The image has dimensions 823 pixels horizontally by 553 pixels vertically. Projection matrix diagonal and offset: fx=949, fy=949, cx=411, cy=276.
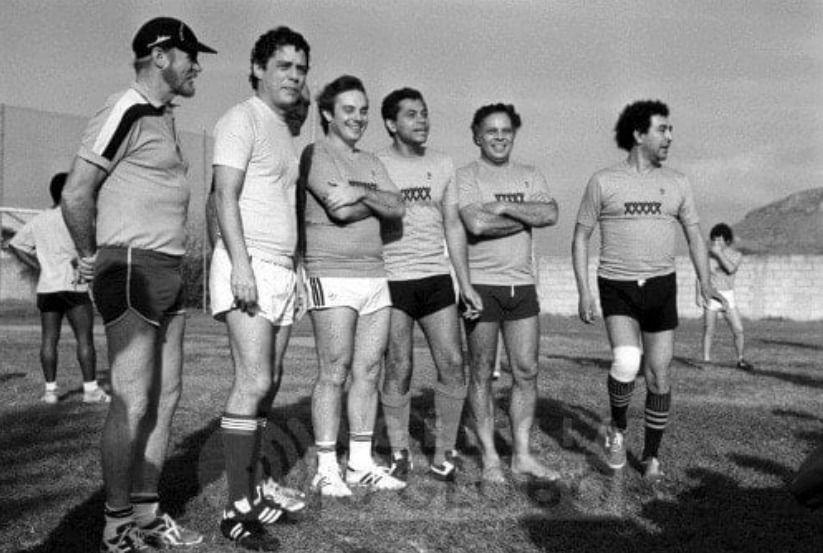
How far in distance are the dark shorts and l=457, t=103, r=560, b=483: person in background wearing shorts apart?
0.23 m

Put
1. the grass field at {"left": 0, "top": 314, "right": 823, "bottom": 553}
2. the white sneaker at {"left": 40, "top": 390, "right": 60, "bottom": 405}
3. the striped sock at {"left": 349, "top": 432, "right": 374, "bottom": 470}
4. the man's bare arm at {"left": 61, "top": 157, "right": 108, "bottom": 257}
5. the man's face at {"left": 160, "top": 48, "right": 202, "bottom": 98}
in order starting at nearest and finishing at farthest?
the man's bare arm at {"left": 61, "top": 157, "right": 108, "bottom": 257} → the man's face at {"left": 160, "top": 48, "right": 202, "bottom": 98} → the grass field at {"left": 0, "top": 314, "right": 823, "bottom": 553} → the striped sock at {"left": 349, "top": 432, "right": 374, "bottom": 470} → the white sneaker at {"left": 40, "top": 390, "right": 60, "bottom": 405}

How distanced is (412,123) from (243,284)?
6.44ft

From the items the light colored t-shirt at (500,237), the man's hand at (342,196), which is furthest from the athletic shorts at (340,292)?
the light colored t-shirt at (500,237)

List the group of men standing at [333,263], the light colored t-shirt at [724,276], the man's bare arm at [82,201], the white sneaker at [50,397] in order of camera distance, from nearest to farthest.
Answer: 1. the man's bare arm at [82,201]
2. the group of men standing at [333,263]
3. the white sneaker at [50,397]
4. the light colored t-shirt at [724,276]

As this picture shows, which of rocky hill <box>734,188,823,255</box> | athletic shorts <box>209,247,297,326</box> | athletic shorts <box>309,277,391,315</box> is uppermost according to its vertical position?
athletic shorts <box>209,247,297,326</box>

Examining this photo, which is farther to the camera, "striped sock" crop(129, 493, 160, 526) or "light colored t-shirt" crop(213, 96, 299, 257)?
"light colored t-shirt" crop(213, 96, 299, 257)

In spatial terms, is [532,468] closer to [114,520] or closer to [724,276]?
[114,520]

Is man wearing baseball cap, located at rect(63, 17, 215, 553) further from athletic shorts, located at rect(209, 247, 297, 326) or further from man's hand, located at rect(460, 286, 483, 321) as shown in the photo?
man's hand, located at rect(460, 286, 483, 321)

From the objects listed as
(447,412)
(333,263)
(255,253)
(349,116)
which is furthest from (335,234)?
(447,412)

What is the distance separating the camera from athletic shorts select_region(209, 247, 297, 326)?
4.27m

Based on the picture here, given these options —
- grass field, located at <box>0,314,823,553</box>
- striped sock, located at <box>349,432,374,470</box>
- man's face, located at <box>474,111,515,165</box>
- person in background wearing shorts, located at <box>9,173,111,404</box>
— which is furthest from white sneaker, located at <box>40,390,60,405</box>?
man's face, located at <box>474,111,515,165</box>

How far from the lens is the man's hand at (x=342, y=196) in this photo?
495cm

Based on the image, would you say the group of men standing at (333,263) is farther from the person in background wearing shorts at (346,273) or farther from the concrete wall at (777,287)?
the concrete wall at (777,287)

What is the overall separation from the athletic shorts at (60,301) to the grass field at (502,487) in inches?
33.9
